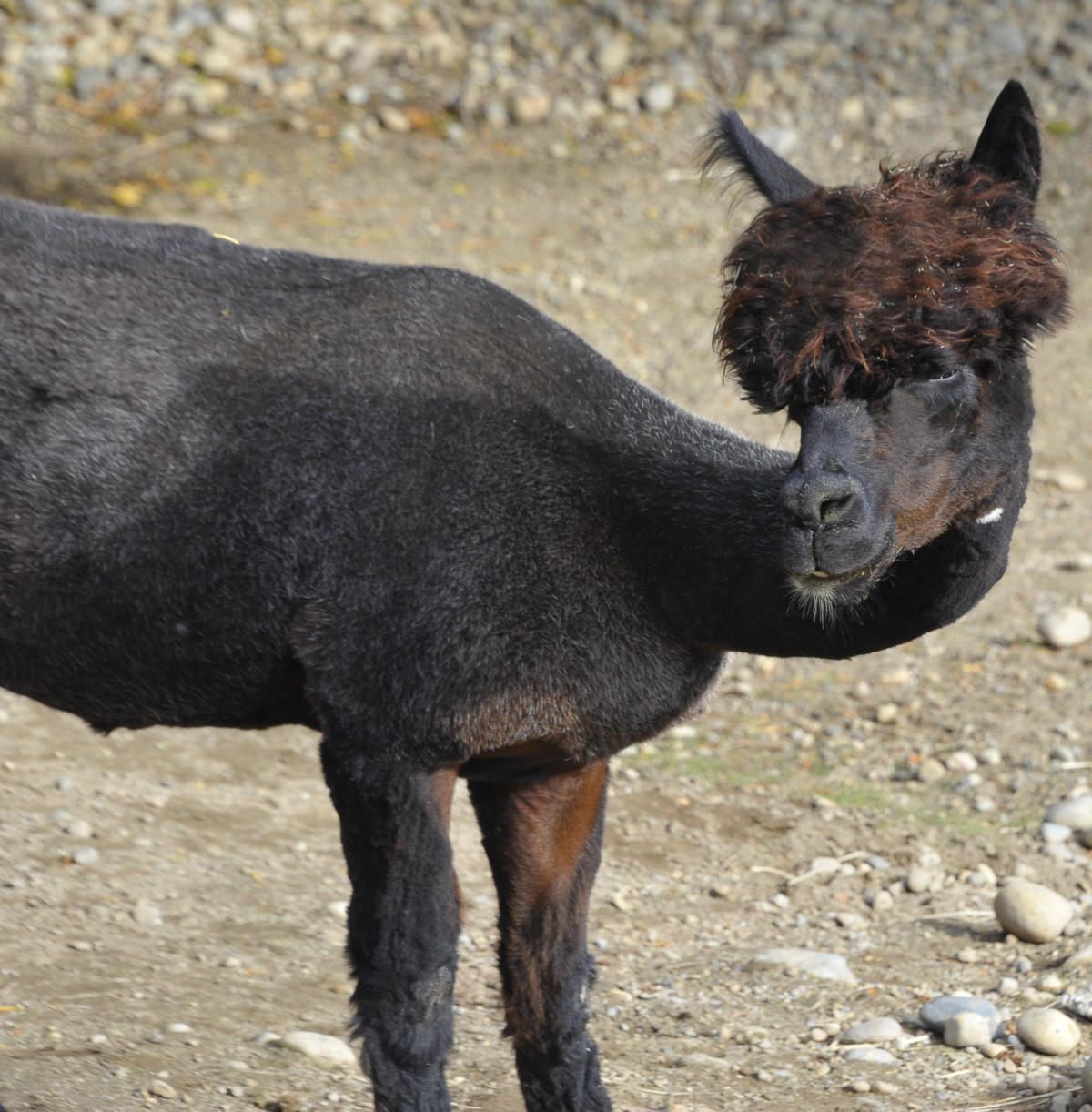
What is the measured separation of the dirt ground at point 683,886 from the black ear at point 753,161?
2.19ft

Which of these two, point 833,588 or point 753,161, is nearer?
point 833,588

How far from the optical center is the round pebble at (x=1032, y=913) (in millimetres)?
5957

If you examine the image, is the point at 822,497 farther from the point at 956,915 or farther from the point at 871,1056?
the point at 956,915

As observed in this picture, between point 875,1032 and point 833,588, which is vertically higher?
point 833,588

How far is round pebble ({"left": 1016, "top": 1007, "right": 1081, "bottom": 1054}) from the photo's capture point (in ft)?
17.0

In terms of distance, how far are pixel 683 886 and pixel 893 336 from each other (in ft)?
12.5

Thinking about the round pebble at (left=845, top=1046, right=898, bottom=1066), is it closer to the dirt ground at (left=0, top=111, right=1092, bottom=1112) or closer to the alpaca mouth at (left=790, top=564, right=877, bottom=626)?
the dirt ground at (left=0, top=111, right=1092, bottom=1112)

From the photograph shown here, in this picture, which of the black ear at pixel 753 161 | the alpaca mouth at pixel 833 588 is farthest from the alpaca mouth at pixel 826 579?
the black ear at pixel 753 161

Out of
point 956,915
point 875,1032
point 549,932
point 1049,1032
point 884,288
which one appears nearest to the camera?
point 884,288

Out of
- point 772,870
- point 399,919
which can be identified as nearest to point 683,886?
point 772,870

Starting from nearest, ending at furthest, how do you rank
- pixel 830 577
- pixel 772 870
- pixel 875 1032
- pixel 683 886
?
pixel 830 577, pixel 875 1032, pixel 683 886, pixel 772 870

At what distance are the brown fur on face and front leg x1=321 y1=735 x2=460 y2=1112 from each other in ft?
4.83

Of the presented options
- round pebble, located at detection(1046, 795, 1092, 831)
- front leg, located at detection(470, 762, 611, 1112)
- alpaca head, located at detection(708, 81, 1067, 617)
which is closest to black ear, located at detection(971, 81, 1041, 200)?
alpaca head, located at detection(708, 81, 1067, 617)

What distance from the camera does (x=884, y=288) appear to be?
3496 millimetres
